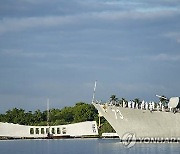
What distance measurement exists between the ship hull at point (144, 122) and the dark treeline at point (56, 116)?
73043 millimetres

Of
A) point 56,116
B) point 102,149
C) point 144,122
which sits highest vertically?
Result: point 56,116

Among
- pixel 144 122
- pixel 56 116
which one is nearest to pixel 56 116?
pixel 56 116

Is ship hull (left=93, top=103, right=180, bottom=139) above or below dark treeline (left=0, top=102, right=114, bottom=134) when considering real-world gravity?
below

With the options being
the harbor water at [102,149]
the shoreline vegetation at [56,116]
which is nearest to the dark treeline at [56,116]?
the shoreline vegetation at [56,116]

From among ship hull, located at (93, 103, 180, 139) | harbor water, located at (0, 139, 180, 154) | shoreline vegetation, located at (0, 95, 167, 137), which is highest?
shoreline vegetation, located at (0, 95, 167, 137)

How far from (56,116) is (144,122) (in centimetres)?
8704

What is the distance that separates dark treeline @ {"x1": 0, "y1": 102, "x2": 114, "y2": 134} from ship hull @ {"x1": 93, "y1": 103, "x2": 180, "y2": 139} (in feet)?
240

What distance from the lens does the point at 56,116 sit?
613 feet

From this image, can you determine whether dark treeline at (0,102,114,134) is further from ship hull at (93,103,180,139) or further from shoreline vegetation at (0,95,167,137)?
ship hull at (93,103,180,139)

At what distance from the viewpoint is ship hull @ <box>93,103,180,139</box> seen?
100 meters

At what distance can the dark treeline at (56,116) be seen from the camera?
178 meters

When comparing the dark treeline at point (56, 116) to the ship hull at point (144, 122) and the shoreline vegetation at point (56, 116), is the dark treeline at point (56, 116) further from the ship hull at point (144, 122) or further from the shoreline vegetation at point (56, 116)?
the ship hull at point (144, 122)

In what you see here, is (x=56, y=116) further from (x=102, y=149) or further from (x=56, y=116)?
(x=102, y=149)

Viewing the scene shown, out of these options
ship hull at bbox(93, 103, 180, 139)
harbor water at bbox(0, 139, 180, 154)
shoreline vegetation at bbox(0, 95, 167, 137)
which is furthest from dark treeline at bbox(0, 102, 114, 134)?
ship hull at bbox(93, 103, 180, 139)
